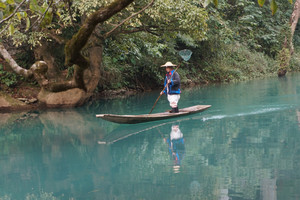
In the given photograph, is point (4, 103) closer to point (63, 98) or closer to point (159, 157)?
point (63, 98)

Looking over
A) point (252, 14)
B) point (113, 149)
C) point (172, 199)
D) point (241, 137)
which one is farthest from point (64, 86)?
point (252, 14)

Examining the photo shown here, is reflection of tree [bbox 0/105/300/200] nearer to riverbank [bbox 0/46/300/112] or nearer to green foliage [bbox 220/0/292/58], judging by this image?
riverbank [bbox 0/46/300/112]

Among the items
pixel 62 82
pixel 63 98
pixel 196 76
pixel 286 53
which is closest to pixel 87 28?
pixel 62 82

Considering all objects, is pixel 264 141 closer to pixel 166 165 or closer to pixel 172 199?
pixel 166 165

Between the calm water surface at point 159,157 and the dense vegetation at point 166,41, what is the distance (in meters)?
2.26

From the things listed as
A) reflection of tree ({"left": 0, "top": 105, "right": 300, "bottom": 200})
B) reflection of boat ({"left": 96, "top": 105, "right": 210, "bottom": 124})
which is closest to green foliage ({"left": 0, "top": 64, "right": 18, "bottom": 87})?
reflection of tree ({"left": 0, "top": 105, "right": 300, "bottom": 200})

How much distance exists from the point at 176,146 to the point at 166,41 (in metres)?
14.1

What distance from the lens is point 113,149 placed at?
7367 mm

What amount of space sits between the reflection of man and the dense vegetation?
290cm

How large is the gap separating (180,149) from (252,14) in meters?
25.0

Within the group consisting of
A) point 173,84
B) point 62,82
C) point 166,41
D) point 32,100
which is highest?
point 166,41

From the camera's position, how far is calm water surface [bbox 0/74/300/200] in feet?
15.9

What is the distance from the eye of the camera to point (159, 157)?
6578 mm

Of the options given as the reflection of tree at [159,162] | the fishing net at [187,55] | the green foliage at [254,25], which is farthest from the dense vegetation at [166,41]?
the reflection of tree at [159,162]
